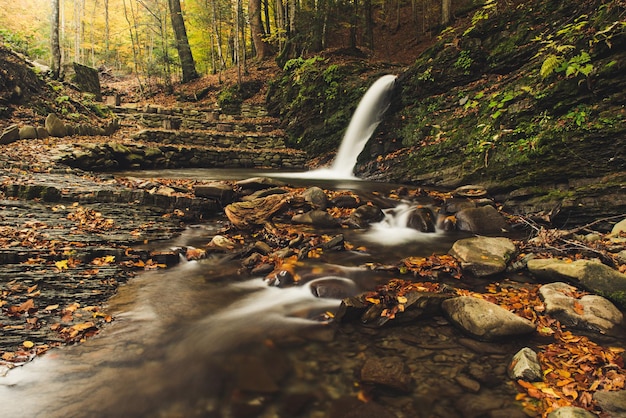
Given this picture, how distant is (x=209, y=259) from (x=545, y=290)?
466 centimetres

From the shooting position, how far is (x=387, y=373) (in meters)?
2.71

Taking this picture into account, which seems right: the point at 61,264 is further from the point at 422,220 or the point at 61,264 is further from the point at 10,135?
the point at 10,135

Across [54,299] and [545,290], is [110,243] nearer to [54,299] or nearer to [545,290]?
[54,299]

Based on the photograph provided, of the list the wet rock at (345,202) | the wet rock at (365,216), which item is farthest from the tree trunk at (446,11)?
the wet rock at (365,216)

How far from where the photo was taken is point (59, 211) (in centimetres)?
576

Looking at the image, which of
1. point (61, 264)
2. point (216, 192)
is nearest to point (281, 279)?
point (61, 264)

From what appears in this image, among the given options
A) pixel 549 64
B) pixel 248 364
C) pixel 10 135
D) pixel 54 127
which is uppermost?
pixel 549 64

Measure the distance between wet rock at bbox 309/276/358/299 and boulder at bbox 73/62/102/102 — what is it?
17621 mm

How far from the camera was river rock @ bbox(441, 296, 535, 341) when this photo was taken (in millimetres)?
3090

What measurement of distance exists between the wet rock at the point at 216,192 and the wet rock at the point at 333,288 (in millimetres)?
4110

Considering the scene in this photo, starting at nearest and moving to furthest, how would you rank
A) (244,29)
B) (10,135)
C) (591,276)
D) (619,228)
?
(591,276)
(619,228)
(10,135)
(244,29)

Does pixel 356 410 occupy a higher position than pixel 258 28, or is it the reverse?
pixel 258 28

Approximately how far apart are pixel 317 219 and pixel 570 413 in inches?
202

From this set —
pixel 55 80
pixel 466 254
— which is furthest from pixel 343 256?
pixel 55 80
